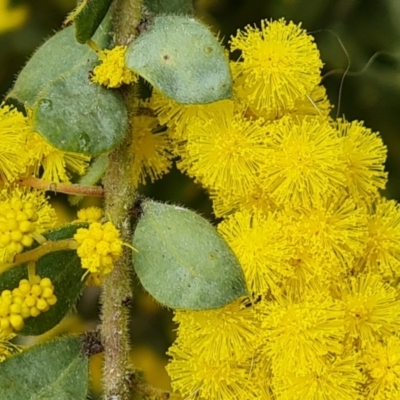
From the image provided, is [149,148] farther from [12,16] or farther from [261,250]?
[12,16]

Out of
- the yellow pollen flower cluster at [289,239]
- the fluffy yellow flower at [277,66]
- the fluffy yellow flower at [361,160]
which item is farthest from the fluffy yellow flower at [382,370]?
the fluffy yellow flower at [277,66]

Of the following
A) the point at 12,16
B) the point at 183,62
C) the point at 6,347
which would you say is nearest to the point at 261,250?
the point at 183,62

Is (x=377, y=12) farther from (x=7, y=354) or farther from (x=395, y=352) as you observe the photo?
(x=7, y=354)

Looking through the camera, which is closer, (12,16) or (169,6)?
(169,6)

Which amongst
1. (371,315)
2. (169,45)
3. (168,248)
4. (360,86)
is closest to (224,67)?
(169,45)

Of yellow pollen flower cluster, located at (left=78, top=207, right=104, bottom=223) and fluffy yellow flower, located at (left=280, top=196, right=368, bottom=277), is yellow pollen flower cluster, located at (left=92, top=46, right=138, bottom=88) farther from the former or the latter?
fluffy yellow flower, located at (left=280, top=196, right=368, bottom=277)

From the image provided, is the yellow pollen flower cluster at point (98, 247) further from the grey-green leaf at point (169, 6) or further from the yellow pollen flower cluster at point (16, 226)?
the grey-green leaf at point (169, 6)
